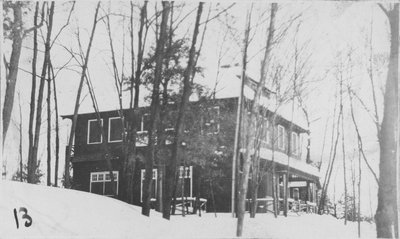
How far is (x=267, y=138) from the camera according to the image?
458 cm

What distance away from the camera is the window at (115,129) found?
15.5 ft

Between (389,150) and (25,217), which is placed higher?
(389,150)

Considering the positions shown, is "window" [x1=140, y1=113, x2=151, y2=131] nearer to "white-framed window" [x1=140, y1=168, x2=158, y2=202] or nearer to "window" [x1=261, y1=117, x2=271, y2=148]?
"white-framed window" [x1=140, y1=168, x2=158, y2=202]

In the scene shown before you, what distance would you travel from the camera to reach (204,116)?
15.4ft

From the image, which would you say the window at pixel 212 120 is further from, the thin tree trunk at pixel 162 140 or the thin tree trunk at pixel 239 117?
the thin tree trunk at pixel 162 140

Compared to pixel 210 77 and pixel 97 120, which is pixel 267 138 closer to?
pixel 210 77

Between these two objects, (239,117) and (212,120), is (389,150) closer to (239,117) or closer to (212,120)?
(239,117)

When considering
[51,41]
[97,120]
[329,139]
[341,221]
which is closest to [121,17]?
[51,41]

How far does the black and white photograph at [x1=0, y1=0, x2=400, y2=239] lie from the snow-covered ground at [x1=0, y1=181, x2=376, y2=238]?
1cm

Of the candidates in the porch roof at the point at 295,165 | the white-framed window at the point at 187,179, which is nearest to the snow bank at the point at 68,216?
the white-framed window at the point at 187,179

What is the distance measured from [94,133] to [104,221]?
88 cm

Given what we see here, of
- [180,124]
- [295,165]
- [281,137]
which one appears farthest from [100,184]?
[295,165]

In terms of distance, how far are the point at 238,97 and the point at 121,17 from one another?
1475mm

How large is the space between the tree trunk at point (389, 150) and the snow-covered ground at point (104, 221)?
0.86 ft
